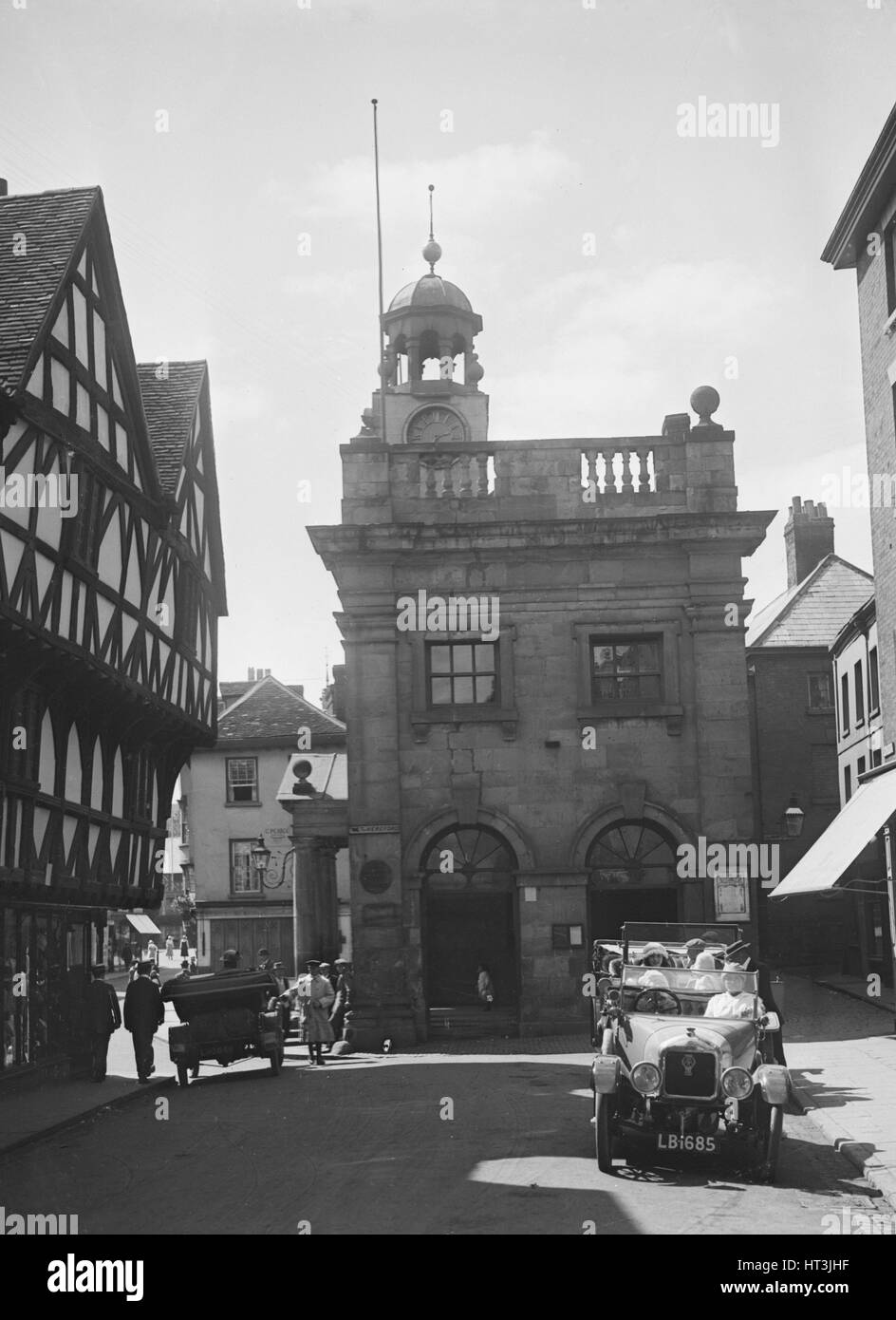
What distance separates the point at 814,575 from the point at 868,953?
17.0m

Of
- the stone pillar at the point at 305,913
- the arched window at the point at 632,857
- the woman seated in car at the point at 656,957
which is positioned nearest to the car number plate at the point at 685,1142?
the woman seated in car at the point at 656,957

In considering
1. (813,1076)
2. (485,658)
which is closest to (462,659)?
(485,658)

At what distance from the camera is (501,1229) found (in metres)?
10.6

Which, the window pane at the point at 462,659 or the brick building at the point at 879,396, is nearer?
the brick building at the point at 879,396

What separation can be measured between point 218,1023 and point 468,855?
23.1ft

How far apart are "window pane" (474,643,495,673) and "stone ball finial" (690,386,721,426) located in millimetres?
5875

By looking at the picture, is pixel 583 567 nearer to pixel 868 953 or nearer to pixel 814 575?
pixel 868 953

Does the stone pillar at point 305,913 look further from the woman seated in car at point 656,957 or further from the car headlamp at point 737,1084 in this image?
the car headlamp at point 737,1084

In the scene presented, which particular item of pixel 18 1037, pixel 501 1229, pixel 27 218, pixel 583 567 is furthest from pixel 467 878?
pixel 501 1229

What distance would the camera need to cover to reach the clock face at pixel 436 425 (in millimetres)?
53094

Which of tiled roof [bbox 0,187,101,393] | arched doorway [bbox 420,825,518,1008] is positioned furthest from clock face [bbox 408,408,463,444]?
tiled roof [bbox 0,187,101,393]

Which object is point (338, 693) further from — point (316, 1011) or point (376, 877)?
point (316, 1011)

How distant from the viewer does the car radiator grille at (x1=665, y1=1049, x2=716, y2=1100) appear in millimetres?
13266

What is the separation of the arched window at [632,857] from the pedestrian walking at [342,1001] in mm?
4768
